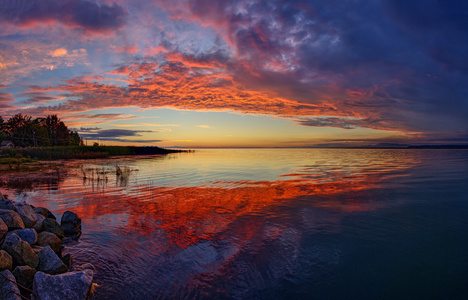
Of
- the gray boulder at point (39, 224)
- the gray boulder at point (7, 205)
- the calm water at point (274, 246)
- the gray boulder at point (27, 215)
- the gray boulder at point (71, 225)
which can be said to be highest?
the gray boulder at point (7, 205)

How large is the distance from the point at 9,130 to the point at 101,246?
165736 mm

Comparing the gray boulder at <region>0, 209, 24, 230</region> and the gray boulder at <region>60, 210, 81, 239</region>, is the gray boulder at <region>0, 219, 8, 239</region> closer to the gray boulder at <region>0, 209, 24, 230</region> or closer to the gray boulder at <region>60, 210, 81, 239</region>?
the gray boulder at <region>0, 209, 24, 230</region>

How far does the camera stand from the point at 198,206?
14.7m

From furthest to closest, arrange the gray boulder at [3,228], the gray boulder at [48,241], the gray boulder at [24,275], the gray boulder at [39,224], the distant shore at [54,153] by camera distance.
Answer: the distant shore at [54,153] → the gray boulder at [39,224] → the gray boulder at [48,241] → the gray boulder at [3,228] → the gray boulder at [24,275]

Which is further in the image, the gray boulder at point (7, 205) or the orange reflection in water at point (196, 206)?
the orange reflection in water at point (196, 206)

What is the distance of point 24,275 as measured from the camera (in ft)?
19.8

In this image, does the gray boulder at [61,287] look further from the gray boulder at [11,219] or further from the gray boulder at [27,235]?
the gray boulder at [11,219]

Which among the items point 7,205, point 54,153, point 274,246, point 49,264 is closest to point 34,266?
point 49,264

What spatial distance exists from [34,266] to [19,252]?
52 centimetres

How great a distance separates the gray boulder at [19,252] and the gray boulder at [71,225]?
131 inches

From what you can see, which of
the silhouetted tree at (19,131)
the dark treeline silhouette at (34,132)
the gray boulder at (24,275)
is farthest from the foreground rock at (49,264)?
the silhouetted tree at (19,131)

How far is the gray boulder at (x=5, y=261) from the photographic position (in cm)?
597

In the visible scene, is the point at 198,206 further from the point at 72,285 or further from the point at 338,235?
the point at 72,285

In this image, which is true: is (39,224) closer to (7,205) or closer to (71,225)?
(71,225)
